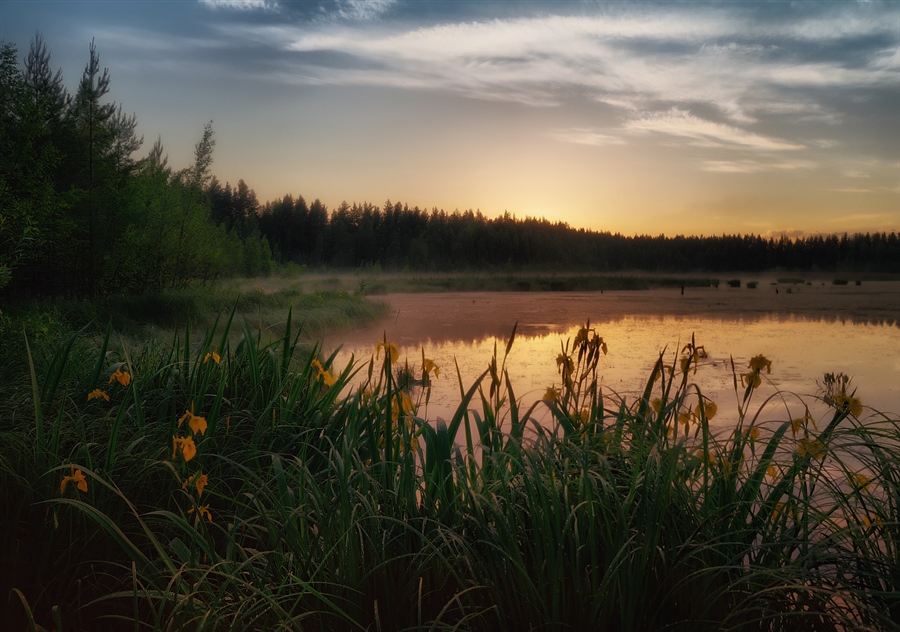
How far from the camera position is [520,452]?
82.9 inches

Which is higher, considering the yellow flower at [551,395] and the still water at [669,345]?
the yellow flower at [551,395]

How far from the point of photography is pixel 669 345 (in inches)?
499

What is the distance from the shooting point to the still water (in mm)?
7223

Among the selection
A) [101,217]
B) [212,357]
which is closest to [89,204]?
[101,217]

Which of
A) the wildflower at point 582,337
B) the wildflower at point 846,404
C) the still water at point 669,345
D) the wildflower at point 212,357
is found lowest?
the still water at point 669,345

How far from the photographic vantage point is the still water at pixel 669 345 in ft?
23.7

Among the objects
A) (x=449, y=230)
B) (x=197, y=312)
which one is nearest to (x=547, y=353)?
Result: (x=197, y=312)

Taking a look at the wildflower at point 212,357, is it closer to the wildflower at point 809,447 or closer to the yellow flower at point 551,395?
the yellow flower at point 551,395

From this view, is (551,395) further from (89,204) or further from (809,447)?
(89,204)

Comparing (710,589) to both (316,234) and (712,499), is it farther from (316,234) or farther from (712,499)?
(316,234)

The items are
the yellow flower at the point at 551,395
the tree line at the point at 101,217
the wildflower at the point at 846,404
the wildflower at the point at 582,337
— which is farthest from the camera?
the tree line at the point at 101,217

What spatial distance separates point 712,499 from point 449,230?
6820 cm

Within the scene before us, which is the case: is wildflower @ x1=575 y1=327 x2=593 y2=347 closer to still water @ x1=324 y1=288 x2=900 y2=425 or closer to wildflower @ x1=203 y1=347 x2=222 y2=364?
still water @ x1=324 y1=288 x2=900 y2=425

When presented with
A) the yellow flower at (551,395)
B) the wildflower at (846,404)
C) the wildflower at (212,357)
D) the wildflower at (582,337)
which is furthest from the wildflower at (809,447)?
the wildflower at (212,357)
